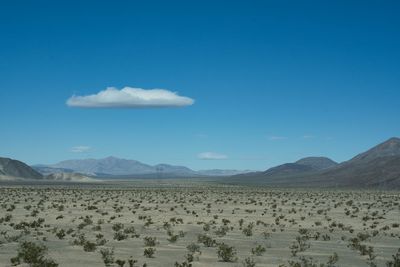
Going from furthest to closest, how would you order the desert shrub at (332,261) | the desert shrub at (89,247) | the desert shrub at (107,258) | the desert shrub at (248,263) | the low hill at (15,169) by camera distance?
1. the low hill at (15,169)
2. the desert shrub at (89,247)
3. the desert shrub at (332,261)
4. the desert shrub at (107,258)
5. the desert shrub at (248,263)

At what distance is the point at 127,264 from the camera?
567 inches

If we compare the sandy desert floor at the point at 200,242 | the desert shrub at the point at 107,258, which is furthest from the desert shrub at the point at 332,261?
the desert shrub at the point at 107,258

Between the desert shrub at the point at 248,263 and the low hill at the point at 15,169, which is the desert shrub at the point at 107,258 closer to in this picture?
the desert shrub at the point at 248,263

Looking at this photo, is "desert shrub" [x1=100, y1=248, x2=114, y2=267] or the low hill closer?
"desert shrub" [x1=100, y1=248, x2=114, y2=267]

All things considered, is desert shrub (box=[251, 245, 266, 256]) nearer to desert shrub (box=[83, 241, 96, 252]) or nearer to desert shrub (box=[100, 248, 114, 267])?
desert shrub (box=[100, 248, 114, 267])

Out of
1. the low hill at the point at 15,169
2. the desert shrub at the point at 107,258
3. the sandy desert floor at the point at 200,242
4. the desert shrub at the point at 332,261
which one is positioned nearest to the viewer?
the desert shrub at the point at 107,258

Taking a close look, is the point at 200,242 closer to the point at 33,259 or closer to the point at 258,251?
the point at 258,251

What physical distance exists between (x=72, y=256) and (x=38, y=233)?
614 cm

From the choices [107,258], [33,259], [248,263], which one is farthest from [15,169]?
[248,263]

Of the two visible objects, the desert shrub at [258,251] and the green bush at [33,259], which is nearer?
the green bush at [33,259]

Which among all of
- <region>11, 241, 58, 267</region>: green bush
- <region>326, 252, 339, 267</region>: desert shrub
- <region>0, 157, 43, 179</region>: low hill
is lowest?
<region>326, 252, 339, 267</region>: desert shrub

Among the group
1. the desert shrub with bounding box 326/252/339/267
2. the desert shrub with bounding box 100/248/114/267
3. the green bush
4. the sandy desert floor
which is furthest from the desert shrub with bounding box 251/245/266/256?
the green bush

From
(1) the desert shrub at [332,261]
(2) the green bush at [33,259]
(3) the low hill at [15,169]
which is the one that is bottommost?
(1) the desert shrub at [332,261]

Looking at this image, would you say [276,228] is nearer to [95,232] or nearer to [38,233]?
[95,232]
